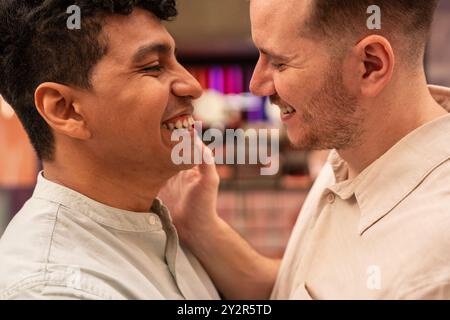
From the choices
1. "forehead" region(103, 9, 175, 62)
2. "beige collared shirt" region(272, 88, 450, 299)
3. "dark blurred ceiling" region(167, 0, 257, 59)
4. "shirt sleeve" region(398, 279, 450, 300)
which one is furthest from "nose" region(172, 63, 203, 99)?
A: "dark blurred ceiling" region(167, 0, 257, 59)

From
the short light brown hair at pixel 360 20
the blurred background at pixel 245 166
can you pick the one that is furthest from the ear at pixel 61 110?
the blurred background at pixel 245 166

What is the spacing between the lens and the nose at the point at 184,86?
1.55 metres

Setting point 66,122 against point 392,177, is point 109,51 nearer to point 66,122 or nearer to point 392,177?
point 66,122

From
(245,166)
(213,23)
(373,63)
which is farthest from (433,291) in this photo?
(213,23)

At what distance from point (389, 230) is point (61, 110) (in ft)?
2.64

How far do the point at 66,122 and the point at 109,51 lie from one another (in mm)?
197

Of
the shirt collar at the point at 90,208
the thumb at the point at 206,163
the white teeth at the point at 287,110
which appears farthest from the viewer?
the thumb at the point at 206,163

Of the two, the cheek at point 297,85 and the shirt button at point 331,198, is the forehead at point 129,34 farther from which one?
the shirt button at point 331,198

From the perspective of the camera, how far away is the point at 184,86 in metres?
1.55

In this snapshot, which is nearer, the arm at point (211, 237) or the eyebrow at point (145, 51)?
the eyebrow at point (145, 51)

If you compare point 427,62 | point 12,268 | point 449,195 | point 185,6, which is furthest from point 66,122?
point 427,62

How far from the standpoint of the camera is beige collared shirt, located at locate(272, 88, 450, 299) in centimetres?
123

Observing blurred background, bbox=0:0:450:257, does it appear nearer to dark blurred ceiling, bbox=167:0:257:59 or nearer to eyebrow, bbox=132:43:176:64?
dark blurred ceiling, bbox=167:0:257:59

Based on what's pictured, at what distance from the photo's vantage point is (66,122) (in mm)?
1474
